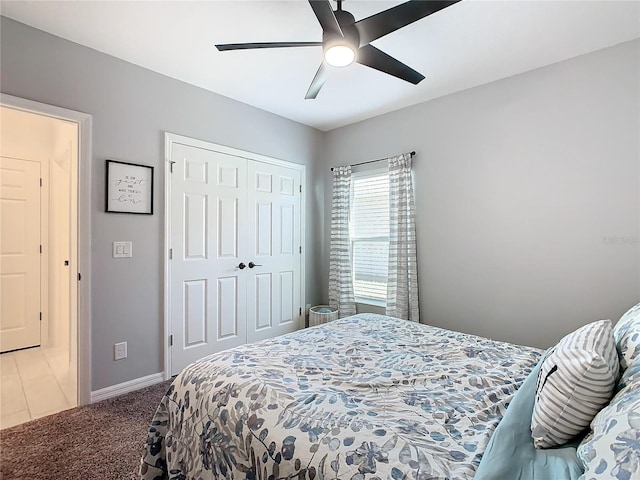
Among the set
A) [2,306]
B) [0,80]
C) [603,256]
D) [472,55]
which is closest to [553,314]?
[603,256]

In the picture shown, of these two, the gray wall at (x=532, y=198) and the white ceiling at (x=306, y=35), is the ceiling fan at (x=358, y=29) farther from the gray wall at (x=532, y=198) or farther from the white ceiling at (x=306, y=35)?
the gray wall at (x=532, y=198)

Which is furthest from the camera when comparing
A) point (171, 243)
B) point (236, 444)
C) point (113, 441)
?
point (171, 243)

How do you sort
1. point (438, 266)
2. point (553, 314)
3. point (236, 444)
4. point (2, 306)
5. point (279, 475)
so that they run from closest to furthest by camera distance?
point (279, 475)
point (236, 444)
point (553, 314)
point (438, 266)
point (2, 306)

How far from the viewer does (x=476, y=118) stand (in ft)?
9.53

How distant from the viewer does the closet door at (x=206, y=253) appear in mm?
2863

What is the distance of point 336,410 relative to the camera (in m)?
1.06

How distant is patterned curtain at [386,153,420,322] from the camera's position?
3.26m

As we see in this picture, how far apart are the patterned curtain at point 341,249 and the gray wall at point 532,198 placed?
87cm

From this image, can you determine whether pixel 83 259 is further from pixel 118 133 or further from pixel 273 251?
pixel 273 251

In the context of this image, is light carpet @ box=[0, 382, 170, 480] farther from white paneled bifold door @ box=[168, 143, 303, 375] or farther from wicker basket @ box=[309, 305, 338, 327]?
wicker basket @ box=[309, 305, 338, 327]

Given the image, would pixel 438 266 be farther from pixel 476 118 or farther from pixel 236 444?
pixel 236 444

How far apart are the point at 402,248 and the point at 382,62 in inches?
73.5

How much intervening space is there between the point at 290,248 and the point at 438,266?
1.70 metres

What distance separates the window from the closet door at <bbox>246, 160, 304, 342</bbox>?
71 cm
